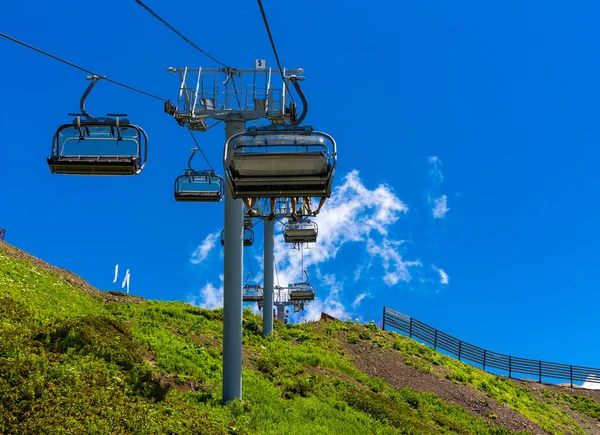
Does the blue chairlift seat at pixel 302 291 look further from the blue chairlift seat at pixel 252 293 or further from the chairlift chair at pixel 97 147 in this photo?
the chairlift chair at pixel 97 147

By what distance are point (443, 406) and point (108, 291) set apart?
15156mm

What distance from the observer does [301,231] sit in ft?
87.7

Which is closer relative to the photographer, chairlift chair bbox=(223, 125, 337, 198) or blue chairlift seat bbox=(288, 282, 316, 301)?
chairlift chair bbox=(223, 125, 337, 198)

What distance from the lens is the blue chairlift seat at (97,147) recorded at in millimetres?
10086

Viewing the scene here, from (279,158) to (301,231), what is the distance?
58.1ft

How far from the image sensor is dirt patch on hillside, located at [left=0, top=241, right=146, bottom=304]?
25.0 metres

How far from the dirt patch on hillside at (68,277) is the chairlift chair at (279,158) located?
1734 cm

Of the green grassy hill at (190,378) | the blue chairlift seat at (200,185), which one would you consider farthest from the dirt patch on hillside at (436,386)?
the blue chairlift seat at (200,185)

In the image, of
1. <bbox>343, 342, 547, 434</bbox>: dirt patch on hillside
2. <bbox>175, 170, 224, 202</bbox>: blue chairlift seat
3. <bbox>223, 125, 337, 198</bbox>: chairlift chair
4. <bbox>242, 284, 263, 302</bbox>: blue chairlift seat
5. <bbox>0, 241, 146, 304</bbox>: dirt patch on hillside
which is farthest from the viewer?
<bbox>242, 284, 263, 302</bbox>: blue chairlift seat

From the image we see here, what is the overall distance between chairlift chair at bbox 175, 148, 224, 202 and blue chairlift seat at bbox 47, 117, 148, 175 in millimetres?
7190

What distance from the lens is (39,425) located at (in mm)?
10328

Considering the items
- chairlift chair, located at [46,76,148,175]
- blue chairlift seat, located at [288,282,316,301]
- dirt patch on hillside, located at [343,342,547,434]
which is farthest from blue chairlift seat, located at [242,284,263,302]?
chairlift chair, located at [46,76,148,175]

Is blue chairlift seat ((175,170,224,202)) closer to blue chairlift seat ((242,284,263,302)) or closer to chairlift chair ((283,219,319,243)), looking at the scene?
chairlift chair ((283,219,319,243))

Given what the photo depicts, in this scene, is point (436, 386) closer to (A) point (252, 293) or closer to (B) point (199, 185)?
(A) point (252, 293)
